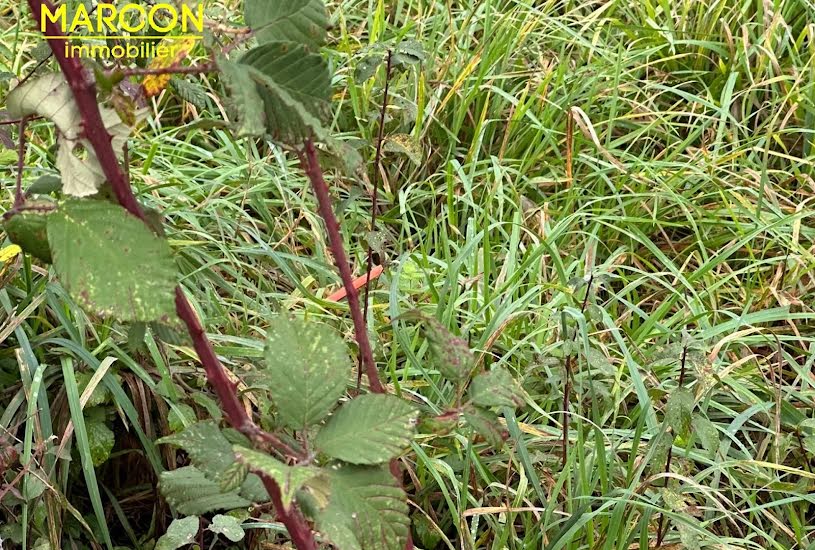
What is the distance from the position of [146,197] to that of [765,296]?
4.46 ft

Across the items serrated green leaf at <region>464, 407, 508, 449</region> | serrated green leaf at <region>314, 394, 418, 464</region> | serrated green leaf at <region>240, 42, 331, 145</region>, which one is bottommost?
serrated green leaf at <region>464, 407, 508, 449</region>

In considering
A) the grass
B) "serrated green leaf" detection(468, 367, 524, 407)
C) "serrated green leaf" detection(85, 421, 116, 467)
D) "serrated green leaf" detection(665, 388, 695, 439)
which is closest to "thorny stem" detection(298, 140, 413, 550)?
"serrated green leaf" detection(468, 367, 524, 407)

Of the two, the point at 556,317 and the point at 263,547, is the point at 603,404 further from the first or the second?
the point at 263,547

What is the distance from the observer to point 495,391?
897 mm

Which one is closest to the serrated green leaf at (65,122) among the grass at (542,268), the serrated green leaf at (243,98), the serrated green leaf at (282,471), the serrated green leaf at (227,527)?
the serrated green leaf at (243,98)

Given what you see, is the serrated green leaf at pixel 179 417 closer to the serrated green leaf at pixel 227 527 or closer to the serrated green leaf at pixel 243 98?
the serrated green leaf at pixel 227 527

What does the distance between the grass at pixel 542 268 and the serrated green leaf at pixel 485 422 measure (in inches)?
19.6

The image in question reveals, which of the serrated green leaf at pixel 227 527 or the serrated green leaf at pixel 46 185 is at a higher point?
the serrated green leaf at pixel 46 185

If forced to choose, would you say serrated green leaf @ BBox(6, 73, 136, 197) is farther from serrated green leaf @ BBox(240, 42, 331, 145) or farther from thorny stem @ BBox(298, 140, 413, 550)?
thorny stem @ BBox(298, 140, 413, 550)

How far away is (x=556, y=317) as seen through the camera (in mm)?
1697

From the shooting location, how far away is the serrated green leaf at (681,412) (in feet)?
4.30

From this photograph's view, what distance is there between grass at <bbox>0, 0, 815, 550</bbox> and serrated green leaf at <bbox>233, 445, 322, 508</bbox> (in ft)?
2.40

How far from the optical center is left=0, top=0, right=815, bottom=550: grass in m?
1.51

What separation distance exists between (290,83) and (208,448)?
323 millimetres
